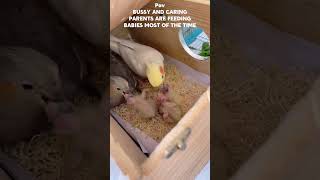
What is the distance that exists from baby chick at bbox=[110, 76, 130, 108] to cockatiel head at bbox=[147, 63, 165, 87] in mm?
32

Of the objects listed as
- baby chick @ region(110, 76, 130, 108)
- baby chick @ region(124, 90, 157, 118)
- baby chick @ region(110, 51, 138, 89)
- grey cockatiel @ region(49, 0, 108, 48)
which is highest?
grey cockatiel @ region(49, 0, 108, 48)

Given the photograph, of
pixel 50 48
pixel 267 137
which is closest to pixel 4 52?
pixel 50 48

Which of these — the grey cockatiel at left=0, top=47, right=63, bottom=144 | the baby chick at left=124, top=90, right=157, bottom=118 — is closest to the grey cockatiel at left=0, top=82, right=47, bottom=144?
the grey cockatiel at left=0, top=47, right=63, bottom=144

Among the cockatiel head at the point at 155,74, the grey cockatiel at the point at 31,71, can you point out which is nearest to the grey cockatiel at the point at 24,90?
the grey cockatiel at the point at 31,71

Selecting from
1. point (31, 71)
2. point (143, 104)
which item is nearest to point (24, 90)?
point (31, 71)

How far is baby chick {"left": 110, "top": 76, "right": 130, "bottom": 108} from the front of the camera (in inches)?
22.3

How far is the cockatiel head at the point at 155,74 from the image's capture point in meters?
0.56

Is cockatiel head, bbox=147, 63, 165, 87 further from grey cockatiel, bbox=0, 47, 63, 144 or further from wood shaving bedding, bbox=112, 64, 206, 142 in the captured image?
grey cockatiel, bbox=0, 47, 63, 144

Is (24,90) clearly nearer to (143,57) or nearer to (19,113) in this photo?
(19,113)

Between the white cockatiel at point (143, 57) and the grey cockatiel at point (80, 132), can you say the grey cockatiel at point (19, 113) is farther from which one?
the white cockatiel at point (143, 57)

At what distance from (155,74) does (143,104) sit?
4 centimetres

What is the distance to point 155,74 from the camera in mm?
562

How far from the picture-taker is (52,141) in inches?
22.2

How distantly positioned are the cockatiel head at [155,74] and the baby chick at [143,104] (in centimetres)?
2
